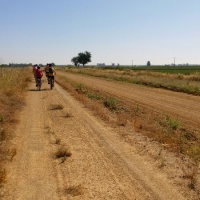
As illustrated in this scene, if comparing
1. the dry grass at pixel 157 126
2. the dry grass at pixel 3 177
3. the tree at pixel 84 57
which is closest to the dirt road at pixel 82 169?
the dry grass at pixel 3 177

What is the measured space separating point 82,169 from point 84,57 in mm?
149997

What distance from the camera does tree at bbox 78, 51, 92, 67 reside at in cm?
15625

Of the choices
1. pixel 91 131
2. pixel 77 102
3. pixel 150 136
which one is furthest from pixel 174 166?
pixel 77 102

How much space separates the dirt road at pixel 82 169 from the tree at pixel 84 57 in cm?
14507

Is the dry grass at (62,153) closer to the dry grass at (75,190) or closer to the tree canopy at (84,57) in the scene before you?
the dry grass at (75,190)

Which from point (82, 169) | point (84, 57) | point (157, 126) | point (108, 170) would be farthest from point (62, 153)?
point (84, 57)

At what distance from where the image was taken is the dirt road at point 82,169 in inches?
252

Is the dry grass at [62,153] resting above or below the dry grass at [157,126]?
above

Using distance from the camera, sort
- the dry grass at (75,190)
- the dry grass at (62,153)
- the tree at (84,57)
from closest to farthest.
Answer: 1. the dry grass at (75,190)
2. the dry grass at (62,153)
3. the tree at (84,57)

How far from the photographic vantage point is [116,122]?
1348 centimetres

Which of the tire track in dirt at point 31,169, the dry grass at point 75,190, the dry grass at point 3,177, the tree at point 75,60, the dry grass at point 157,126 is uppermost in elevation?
the tree at point 75,60

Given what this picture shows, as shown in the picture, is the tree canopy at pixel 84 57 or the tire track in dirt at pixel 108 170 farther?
the tree canopy at pixel 84 57

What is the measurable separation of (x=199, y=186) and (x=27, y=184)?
327 centimetres

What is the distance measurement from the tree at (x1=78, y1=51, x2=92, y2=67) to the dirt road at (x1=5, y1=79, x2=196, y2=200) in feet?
476
